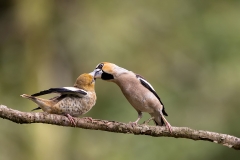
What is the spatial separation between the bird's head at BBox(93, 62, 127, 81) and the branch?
0.46 metres

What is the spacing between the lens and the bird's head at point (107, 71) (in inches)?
168

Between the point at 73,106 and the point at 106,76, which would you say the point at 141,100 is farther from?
the point at 73,106

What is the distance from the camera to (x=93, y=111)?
430 inches

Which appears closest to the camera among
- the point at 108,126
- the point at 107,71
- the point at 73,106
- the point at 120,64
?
the point at 108,126

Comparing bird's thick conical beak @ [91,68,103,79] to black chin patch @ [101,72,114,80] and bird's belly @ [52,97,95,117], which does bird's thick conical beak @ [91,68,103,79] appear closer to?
black chin patch @ [101,72,114,80]

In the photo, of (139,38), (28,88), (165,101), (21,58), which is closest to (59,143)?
(28,88)

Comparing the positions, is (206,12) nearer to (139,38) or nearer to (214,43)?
(214,43)

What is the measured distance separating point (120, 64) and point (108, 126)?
20.8 feet

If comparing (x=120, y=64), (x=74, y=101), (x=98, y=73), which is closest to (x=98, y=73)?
(x=98, y=73)

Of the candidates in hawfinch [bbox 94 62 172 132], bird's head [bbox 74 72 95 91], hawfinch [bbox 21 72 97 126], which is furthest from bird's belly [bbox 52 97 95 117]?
hawfinch [bbox 94 62 172 132]

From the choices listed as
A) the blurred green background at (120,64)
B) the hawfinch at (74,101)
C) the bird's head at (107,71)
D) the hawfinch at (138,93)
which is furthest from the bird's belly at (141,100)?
the blurred green background at (120,64)

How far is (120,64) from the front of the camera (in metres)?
10.4

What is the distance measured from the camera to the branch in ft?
12.5

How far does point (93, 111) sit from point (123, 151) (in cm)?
122
